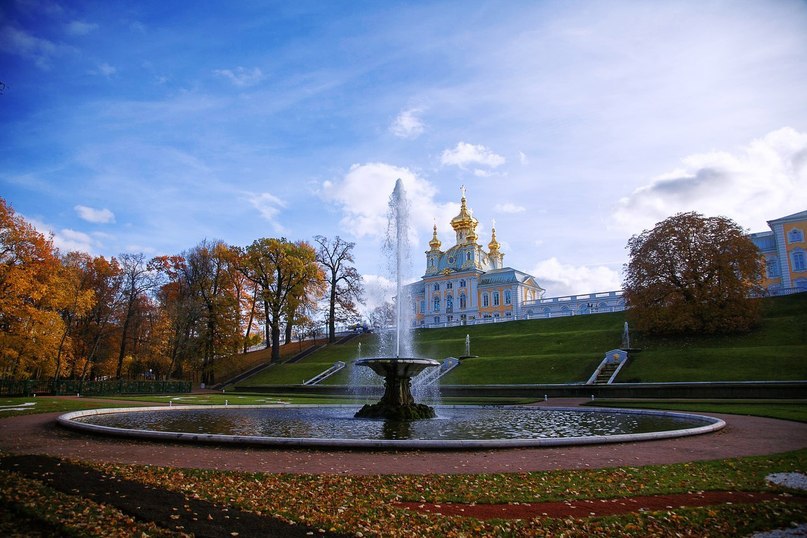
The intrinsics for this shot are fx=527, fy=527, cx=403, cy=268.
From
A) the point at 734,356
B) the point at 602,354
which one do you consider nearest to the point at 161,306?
the point at 602,354

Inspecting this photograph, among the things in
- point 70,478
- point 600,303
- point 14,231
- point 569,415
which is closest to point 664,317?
point 569,415

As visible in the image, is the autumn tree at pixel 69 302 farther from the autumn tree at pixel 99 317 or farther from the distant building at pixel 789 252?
the distant building at pixel 789 252

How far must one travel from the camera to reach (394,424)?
52.4 ft

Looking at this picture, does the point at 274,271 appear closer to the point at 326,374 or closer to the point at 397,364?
the point at 326,374

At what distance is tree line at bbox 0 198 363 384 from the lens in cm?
3347

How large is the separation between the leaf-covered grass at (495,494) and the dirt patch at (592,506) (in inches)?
7.1

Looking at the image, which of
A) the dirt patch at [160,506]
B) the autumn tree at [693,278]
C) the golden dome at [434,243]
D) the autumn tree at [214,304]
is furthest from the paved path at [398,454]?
the golden dome at [434,243]

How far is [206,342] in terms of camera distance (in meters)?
46.3

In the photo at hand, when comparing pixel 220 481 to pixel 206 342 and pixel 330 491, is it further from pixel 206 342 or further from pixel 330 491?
pixel 206 342

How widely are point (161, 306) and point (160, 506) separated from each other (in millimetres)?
51348

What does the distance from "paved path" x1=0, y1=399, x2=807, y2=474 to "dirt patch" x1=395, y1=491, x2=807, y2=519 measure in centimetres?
214

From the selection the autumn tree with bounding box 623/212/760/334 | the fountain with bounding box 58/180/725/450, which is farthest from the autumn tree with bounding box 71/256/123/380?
the autumn tree with bounding box 623/212/760/334

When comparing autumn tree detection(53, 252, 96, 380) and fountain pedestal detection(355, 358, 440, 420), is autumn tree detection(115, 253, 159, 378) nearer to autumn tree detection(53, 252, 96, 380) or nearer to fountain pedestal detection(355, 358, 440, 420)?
autumn tree detection(53, 252, 96, 380)

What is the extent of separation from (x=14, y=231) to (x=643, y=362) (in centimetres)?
3965
